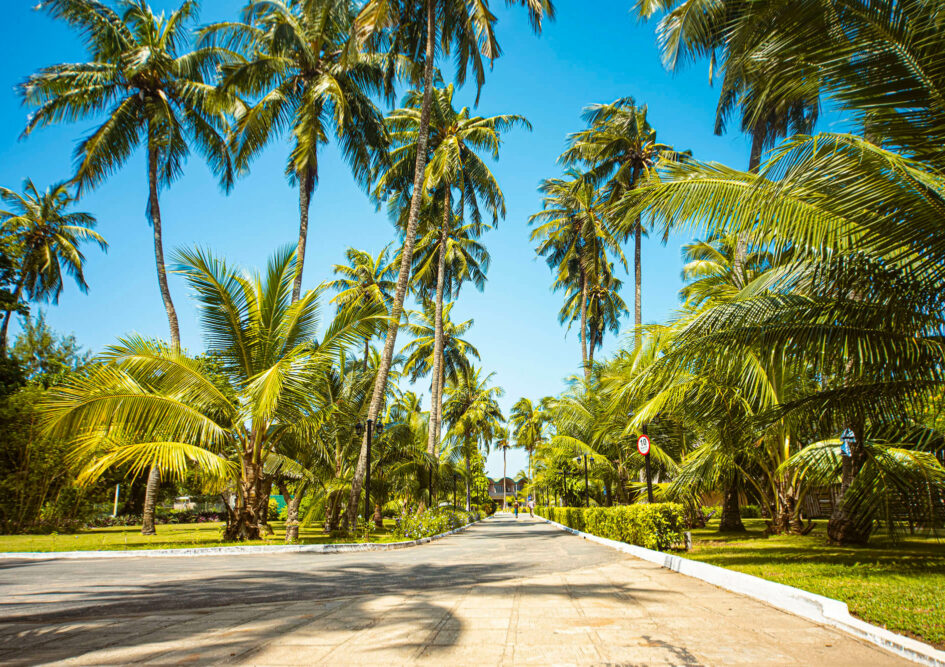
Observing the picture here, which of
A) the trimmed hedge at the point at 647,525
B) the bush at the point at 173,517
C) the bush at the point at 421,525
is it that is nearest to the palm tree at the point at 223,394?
the bush at the point at 421,525

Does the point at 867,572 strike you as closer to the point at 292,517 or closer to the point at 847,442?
the point at 847,442

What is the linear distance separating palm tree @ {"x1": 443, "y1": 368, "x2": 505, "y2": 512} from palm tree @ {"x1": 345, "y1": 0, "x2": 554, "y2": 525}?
2456 cm

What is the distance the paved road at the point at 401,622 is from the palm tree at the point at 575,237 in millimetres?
22116

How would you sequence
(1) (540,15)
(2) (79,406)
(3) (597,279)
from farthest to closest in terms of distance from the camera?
(3) (597,279)
(1) (540,15)
(2) (79,406)

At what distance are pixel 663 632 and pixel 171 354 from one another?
11830 mm

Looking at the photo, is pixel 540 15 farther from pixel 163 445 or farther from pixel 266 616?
pixel 266 616

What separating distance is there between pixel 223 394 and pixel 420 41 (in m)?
15.5

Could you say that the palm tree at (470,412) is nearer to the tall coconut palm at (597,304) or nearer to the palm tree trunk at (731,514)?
the tall coconut palm at (597,304)

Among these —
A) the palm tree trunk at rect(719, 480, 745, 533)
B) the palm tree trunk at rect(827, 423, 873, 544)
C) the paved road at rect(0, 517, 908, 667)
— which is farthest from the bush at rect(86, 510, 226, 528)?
the palm tree trunk at rect(827, 423, 873, 544)

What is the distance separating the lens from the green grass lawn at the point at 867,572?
14.0 ft

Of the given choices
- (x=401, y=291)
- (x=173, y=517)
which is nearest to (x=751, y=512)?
(x=401, y=291)

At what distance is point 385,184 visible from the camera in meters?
24.2

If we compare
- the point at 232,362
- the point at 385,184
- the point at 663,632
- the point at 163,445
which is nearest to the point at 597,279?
the point at 385,184

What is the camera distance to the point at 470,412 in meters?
42.8
